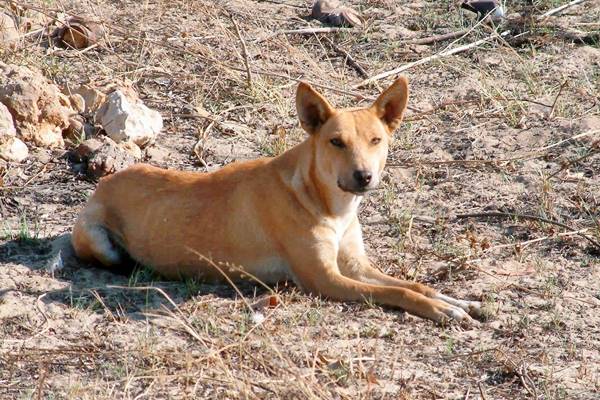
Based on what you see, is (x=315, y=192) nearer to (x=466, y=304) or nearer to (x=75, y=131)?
(x=466, y=304)

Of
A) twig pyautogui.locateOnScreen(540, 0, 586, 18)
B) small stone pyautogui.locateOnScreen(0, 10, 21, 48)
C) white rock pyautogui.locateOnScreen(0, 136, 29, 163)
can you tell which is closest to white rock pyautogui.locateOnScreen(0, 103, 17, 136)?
white rock pyautogui.locateOnScreen(0, 136, 29, 163)

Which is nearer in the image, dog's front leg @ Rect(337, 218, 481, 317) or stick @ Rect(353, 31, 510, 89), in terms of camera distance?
dog's front leg @ Rect(337, 218, 481, 317)

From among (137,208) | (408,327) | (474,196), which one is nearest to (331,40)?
(474,196)

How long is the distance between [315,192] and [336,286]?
1.86 feet

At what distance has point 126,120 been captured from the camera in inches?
350

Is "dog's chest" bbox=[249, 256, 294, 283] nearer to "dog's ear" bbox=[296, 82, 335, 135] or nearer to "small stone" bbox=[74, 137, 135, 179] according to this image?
"dog's ear" bbox=[296, 82, 335, 135]

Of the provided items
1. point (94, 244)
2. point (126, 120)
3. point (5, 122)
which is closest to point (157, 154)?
point (126, 120)

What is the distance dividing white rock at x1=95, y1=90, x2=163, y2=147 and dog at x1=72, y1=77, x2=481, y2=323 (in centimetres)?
136

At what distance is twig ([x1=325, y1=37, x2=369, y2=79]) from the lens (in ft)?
34.1

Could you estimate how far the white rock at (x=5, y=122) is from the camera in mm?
8578

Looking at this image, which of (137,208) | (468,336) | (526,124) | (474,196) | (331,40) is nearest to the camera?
(468,336)

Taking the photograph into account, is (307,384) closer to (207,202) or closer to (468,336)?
(468,336)

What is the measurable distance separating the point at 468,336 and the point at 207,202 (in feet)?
5.77

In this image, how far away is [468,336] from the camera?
654cm
